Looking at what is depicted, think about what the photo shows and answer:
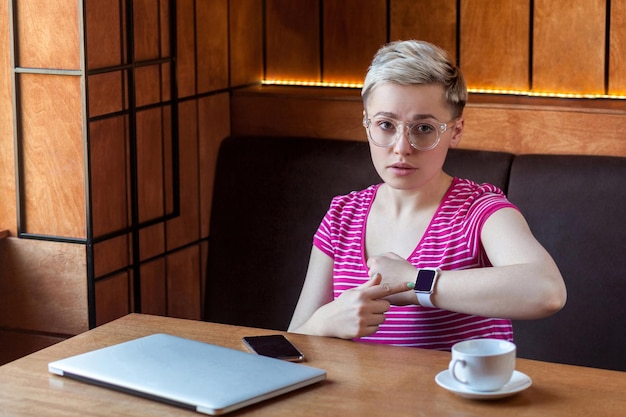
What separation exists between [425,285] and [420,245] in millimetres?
221

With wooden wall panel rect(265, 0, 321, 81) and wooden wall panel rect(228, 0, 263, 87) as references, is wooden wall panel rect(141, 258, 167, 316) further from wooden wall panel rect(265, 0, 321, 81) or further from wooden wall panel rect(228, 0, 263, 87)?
wooden wall panel rect(265, 0, 321, 81)

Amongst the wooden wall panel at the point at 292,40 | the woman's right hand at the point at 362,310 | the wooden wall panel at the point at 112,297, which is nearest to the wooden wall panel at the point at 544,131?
the wooden wall panel at the point at 292,40

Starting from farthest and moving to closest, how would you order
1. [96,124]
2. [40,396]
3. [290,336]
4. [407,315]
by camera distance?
[96,124] < [407,315] < [290,336] < [40,396]

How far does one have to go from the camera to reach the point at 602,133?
257 cm

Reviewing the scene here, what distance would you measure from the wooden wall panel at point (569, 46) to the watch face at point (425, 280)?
1.33 metres

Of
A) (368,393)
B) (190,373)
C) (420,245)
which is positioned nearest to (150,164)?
(420,245)

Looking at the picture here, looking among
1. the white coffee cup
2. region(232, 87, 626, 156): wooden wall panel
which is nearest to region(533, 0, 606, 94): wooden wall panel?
region(232, 87, 626, 156): wooden wall panel

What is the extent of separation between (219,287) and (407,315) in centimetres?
109

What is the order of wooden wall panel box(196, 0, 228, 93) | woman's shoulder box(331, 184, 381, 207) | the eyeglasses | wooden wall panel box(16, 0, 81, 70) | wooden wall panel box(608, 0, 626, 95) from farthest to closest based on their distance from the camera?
wooden wall panel box(196, 0, 228, 93)
wooden wall panel box(608, 0, 626, 95)
wooden wall panel box(16, 0, 81, 70)
woman's shoulder box(331, 184, 381, 207)
the eyeglasses

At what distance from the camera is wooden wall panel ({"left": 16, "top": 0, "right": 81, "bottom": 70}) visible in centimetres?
238

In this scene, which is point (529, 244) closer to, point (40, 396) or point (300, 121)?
point (40, 396)

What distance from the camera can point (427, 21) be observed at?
9.82 ft

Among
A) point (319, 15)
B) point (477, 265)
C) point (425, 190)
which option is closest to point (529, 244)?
point (477, 265)

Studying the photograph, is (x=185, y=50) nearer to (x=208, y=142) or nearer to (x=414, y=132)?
(x=208, y=142)
